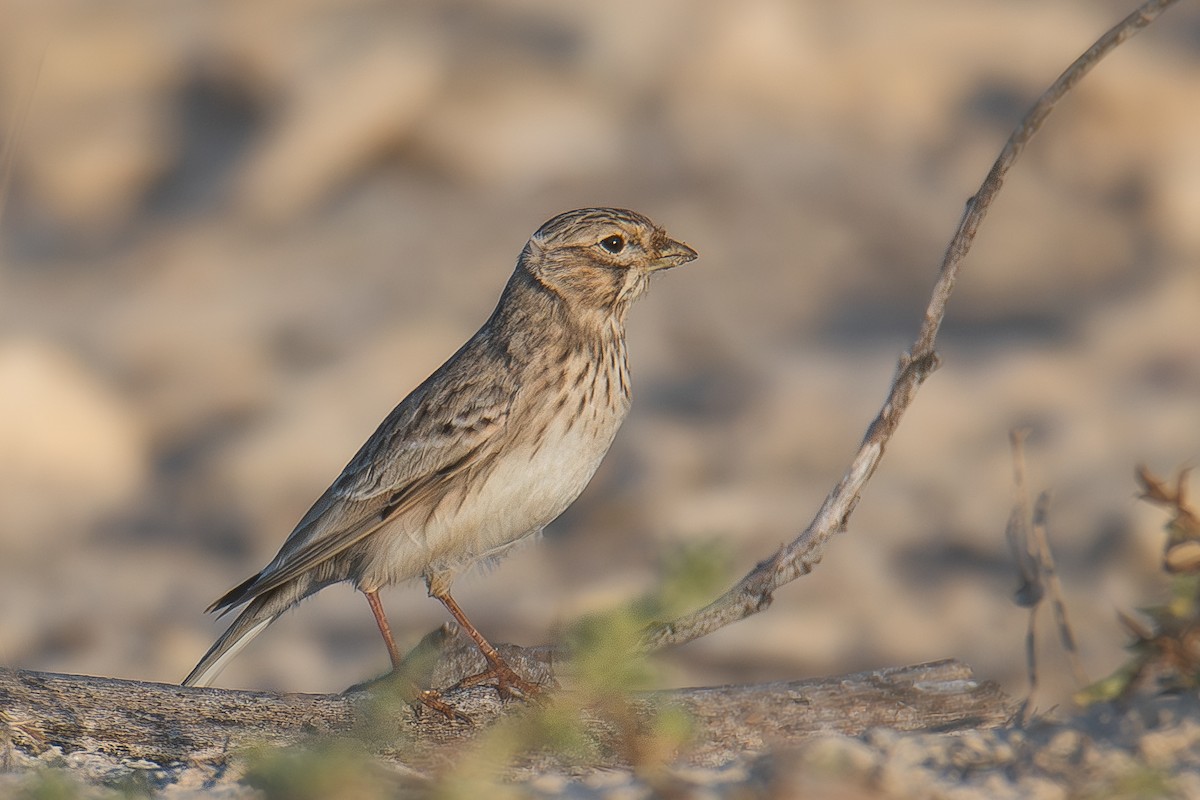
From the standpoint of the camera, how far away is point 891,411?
4.61 meters

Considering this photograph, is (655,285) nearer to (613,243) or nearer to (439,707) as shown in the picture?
(613,243)

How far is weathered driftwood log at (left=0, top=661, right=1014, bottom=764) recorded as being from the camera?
451 cm

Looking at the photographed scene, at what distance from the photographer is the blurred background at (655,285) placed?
10586 mm

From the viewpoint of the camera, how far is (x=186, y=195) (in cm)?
1180

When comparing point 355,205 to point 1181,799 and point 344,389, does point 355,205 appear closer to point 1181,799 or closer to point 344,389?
point 344,389

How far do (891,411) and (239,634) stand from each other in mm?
2611

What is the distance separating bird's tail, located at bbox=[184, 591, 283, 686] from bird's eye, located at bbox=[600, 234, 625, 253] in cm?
176

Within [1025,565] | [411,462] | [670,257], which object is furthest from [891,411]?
[411,462]

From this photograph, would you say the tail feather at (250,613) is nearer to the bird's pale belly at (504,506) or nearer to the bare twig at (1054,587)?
the bird's pale belly at (504,506)

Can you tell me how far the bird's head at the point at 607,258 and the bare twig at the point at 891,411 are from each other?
1.53 meters

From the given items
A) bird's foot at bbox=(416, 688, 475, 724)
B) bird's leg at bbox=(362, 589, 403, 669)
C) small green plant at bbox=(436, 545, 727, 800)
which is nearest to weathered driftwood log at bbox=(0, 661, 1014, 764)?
bird's foot at bbox=(416, 688, 475, 724)

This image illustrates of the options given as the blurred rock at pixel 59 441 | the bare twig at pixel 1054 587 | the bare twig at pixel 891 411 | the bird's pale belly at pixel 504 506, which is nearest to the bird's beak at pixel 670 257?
the bird's pale belly at pixel 504 506

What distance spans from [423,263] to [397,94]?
1254 millimetres

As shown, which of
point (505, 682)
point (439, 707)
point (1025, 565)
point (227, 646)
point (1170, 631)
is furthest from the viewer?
point (227, 646)
